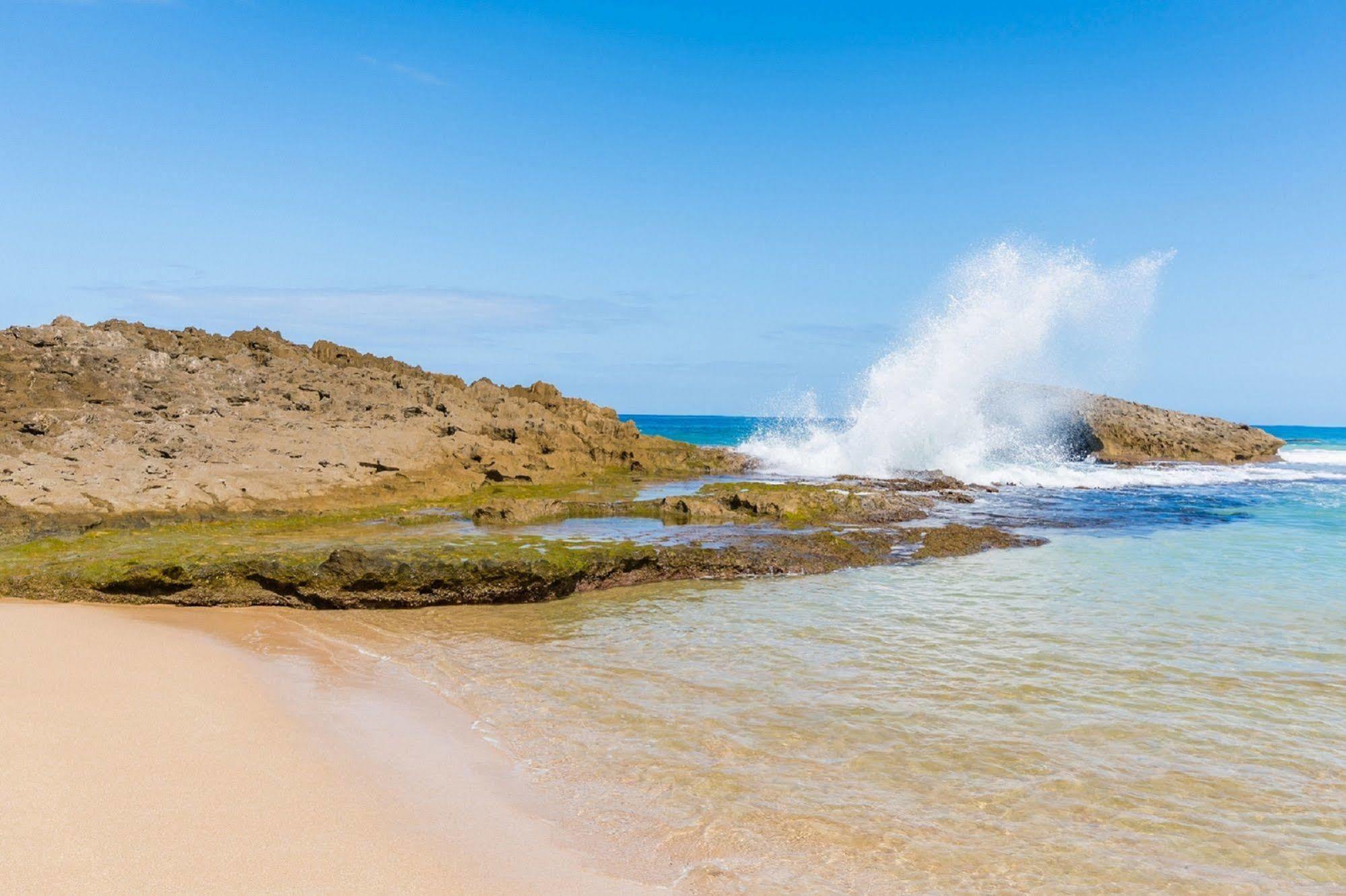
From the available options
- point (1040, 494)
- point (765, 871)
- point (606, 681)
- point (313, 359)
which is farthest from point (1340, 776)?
point (313, 359)

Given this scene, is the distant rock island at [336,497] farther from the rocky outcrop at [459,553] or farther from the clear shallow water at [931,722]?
the clear shallow water at [931,722]

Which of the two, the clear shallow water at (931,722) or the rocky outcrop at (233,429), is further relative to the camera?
the rocky outcrop at (233,429)

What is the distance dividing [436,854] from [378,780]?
0.82m

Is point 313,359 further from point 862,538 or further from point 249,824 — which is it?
point 249,824

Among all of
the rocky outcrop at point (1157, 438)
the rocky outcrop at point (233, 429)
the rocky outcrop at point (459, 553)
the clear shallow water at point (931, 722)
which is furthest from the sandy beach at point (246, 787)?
the rocky outcrop at point (1157, 438)

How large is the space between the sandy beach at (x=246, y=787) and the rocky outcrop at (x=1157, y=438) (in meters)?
31.3

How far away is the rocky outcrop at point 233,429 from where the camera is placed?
10258mm

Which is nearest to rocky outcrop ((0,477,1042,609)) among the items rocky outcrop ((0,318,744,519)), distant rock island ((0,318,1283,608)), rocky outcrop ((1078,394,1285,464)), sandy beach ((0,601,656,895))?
distant rock island ((0,318,1283,608))

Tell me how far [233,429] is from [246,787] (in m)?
10.4

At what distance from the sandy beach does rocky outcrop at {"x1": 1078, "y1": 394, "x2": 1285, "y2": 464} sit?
103ft

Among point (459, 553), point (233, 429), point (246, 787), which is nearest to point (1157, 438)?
point (459, 553)

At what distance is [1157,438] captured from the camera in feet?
102

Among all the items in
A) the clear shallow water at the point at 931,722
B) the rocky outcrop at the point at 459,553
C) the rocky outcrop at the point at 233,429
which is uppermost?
the rocky outcrop at the point at 233,429

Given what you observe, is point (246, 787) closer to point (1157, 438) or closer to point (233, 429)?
point (233, 429)
